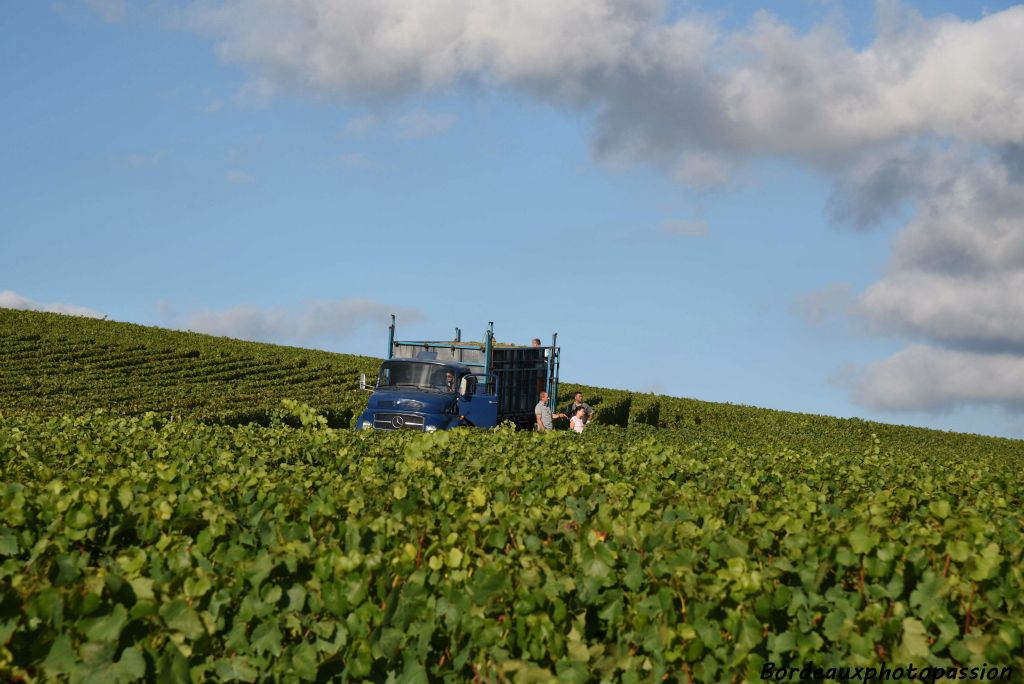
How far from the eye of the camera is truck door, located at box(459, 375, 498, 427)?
2283 centimetres

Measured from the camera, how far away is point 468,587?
5066 millimetres

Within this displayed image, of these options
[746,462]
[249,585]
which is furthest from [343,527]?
[746,462]

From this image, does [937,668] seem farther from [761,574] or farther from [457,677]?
[457,677]

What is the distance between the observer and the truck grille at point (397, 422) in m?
21.8

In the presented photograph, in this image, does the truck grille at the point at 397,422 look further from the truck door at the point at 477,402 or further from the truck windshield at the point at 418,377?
the truck door at the point at 477,402

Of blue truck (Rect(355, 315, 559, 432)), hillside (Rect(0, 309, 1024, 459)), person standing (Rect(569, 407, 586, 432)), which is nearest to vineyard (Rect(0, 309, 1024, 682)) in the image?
blue truck (Rect(355, 315, 559, 432))

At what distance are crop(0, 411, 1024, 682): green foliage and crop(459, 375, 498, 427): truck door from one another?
50.8ft

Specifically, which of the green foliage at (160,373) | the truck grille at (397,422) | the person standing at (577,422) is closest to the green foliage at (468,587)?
the truck grille at (397,422)

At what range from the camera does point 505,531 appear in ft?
19.6

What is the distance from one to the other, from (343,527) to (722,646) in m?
2.35

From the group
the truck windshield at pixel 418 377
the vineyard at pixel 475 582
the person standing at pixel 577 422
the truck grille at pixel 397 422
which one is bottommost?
the vineyard at pixel 475 582

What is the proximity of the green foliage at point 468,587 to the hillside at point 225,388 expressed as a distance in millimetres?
22001

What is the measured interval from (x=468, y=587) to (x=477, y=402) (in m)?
18.6

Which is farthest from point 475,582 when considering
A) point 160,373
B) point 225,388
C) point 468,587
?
point 160,373
